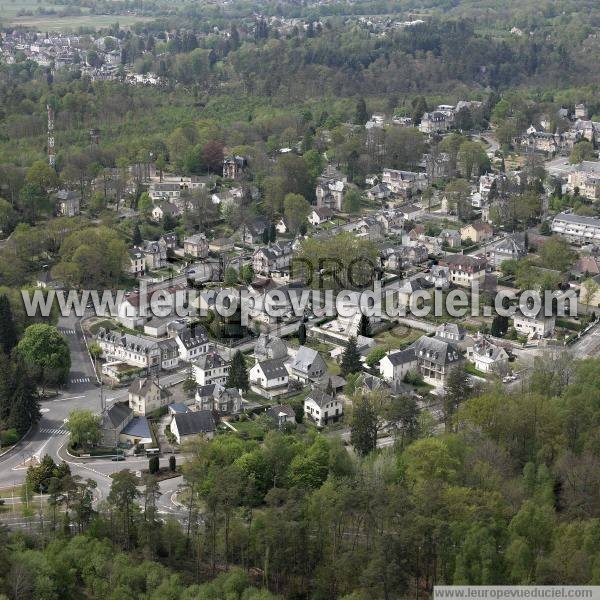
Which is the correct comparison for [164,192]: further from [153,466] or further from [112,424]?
[153,466]

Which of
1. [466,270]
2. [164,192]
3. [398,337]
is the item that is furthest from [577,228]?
[164,192]

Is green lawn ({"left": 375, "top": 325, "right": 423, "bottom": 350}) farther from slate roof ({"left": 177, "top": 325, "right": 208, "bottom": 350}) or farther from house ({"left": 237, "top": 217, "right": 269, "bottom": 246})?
house ({"left": 237, "top": 217, "right": 269, "bottom": 246})

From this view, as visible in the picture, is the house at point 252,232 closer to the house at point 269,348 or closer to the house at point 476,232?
the house at point 476,232

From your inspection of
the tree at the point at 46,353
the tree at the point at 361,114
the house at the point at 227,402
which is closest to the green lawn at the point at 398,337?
the house at the point at 227,402

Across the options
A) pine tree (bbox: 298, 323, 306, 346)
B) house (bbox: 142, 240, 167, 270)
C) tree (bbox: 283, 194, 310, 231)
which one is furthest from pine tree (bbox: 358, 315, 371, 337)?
tree (bbox: 283, 194, 310, 231)

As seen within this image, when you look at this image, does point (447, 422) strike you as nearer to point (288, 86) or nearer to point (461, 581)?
point (461, 581)

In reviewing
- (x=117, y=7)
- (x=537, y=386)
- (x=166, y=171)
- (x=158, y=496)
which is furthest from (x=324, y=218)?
(x=117, y=7)
